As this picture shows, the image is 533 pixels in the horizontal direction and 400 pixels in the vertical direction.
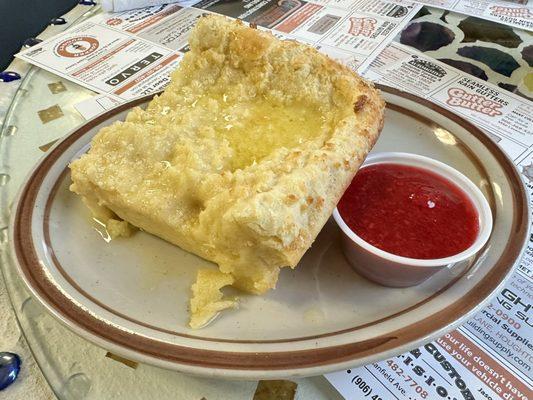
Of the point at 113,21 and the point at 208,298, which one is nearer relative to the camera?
the point at 208,298

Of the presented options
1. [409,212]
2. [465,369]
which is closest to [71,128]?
[409,212]

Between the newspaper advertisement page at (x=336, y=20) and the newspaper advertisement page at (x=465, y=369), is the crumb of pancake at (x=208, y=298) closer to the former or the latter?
the newspaper advertisement page at (x=465, y=369)

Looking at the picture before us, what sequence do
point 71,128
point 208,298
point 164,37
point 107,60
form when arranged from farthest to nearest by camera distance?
1. point 164,37
2. point 107,60
3. point 71,128
4. point 208,298

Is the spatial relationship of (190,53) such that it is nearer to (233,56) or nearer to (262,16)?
(233,56)

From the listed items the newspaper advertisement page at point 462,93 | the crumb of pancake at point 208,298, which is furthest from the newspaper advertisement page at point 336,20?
the crumb of pancake at point 208,298

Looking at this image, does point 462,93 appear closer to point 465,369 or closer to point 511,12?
point 511,12

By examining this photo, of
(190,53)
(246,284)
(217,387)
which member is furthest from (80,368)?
(190,53)
